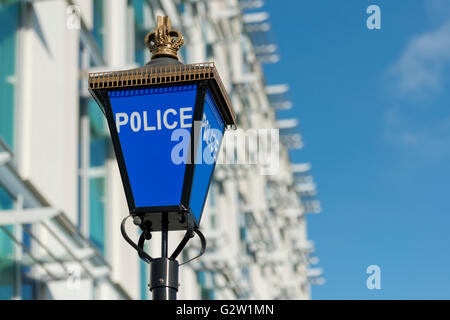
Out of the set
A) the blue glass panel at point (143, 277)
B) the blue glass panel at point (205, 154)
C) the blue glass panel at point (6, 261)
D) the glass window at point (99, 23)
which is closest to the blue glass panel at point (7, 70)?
the blue glass panel at point (6, 261)

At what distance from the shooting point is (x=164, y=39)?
503cm

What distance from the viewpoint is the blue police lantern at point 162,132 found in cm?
463

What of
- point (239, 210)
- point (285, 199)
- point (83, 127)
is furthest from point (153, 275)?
point (285, 199)

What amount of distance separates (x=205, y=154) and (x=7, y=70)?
7830 mm

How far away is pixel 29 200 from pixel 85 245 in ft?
3.90

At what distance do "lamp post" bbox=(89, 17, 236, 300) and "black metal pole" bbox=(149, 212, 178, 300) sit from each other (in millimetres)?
108

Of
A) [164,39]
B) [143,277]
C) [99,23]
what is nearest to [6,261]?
[99,23]

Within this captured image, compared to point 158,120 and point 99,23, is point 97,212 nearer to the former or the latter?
point 99,23

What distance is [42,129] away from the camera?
1287 cm

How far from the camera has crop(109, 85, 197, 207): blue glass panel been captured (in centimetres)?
466

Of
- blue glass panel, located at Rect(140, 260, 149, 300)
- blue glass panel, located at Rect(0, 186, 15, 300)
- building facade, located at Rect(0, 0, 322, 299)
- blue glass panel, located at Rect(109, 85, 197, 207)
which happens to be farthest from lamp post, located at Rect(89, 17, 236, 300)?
blue glass panel, located at Rect(140, 260, 149, 300)

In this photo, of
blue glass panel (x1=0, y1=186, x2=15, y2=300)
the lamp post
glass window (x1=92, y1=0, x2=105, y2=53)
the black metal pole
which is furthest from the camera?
glass window (x1=92, y1=0, x2=105, y2=53)

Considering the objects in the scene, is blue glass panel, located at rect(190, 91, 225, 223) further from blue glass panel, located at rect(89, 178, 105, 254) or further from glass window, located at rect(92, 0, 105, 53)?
glass window, located at rect(92, 0, 105, 53)

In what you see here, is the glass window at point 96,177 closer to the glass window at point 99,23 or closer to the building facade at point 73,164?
the building facade at point 73,164
